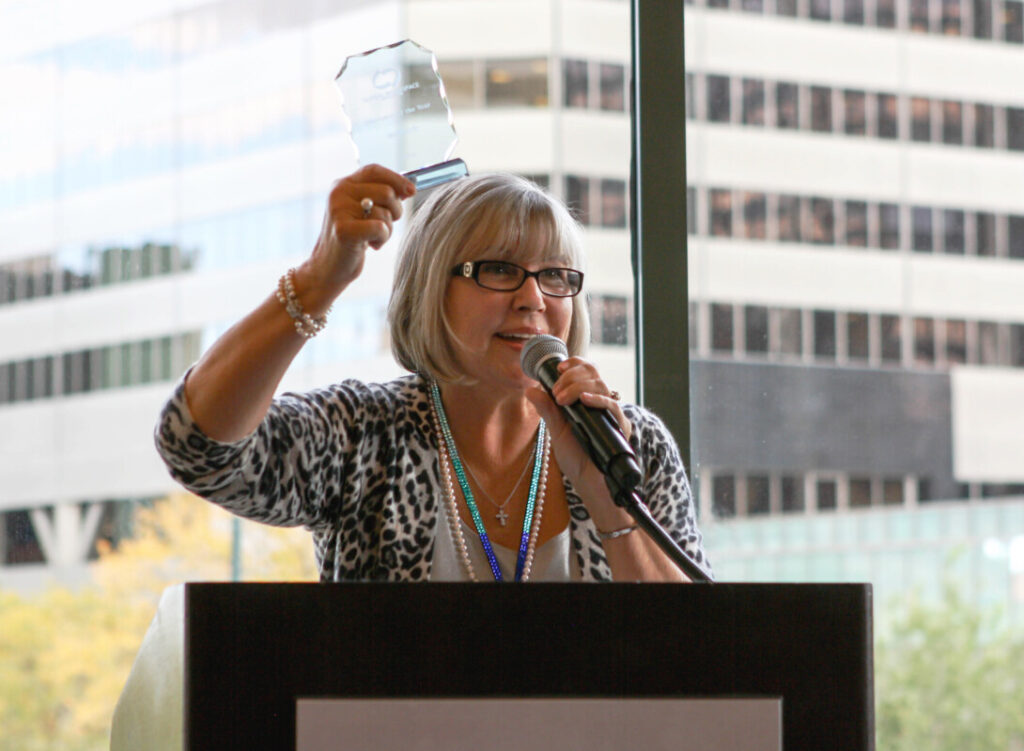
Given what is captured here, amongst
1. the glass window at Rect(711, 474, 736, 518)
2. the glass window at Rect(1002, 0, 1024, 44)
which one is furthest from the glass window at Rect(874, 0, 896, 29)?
the glass window at Rect(711, 474, 736, 518)

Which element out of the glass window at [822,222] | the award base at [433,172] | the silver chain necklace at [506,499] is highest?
→ the glass window at [822,222]

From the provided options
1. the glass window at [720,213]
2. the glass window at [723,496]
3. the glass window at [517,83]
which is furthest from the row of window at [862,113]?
the glass window at [723,496]

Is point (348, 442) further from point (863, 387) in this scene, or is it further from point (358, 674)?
point (863, 387)

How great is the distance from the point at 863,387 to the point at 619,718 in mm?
2160

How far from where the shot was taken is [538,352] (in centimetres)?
142

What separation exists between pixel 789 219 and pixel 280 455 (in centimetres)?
196

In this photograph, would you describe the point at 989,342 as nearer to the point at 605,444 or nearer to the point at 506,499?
the point at 506,499

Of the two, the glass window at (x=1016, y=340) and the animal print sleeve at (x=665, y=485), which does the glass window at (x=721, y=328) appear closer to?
the animal print sleeve at (x=665, y=485)

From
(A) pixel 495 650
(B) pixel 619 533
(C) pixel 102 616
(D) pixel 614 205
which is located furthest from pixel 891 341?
(A) pixel 495 650

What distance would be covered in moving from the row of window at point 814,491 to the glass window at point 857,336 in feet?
0.97

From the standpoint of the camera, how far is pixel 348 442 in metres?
1.61

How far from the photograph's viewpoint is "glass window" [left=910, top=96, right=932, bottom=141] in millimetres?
3227

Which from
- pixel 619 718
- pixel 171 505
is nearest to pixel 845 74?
pixel 171 505

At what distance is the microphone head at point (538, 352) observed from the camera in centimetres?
140
